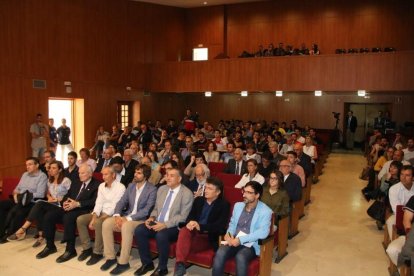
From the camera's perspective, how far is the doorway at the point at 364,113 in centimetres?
1560

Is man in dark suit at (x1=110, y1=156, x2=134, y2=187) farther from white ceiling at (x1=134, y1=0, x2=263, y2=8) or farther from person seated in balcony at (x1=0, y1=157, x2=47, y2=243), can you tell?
white ceiling at (x1=134, y1=0, x2=263, y2=8)

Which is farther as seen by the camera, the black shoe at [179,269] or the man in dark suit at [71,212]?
the man in dark suit at [71,212]

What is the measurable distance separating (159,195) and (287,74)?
9171mm

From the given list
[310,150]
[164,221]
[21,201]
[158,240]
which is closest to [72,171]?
[21,201]

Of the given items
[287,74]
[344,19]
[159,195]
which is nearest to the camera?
[159,195]

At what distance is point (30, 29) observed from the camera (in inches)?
398

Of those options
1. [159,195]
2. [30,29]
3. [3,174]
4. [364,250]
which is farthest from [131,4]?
[364,250]

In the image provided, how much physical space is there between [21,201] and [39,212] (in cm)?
37

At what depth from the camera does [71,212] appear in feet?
16.0

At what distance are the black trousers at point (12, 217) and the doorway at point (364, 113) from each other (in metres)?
13.8

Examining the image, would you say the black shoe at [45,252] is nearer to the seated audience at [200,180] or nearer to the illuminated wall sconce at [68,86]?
the seated audience at [200,180]

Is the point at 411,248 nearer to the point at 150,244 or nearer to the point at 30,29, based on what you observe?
the point at 150,244

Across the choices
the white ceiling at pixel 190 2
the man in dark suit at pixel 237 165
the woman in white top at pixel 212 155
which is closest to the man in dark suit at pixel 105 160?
the woman in white top at pixel 212 155

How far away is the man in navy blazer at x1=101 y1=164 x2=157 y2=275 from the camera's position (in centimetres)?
438
